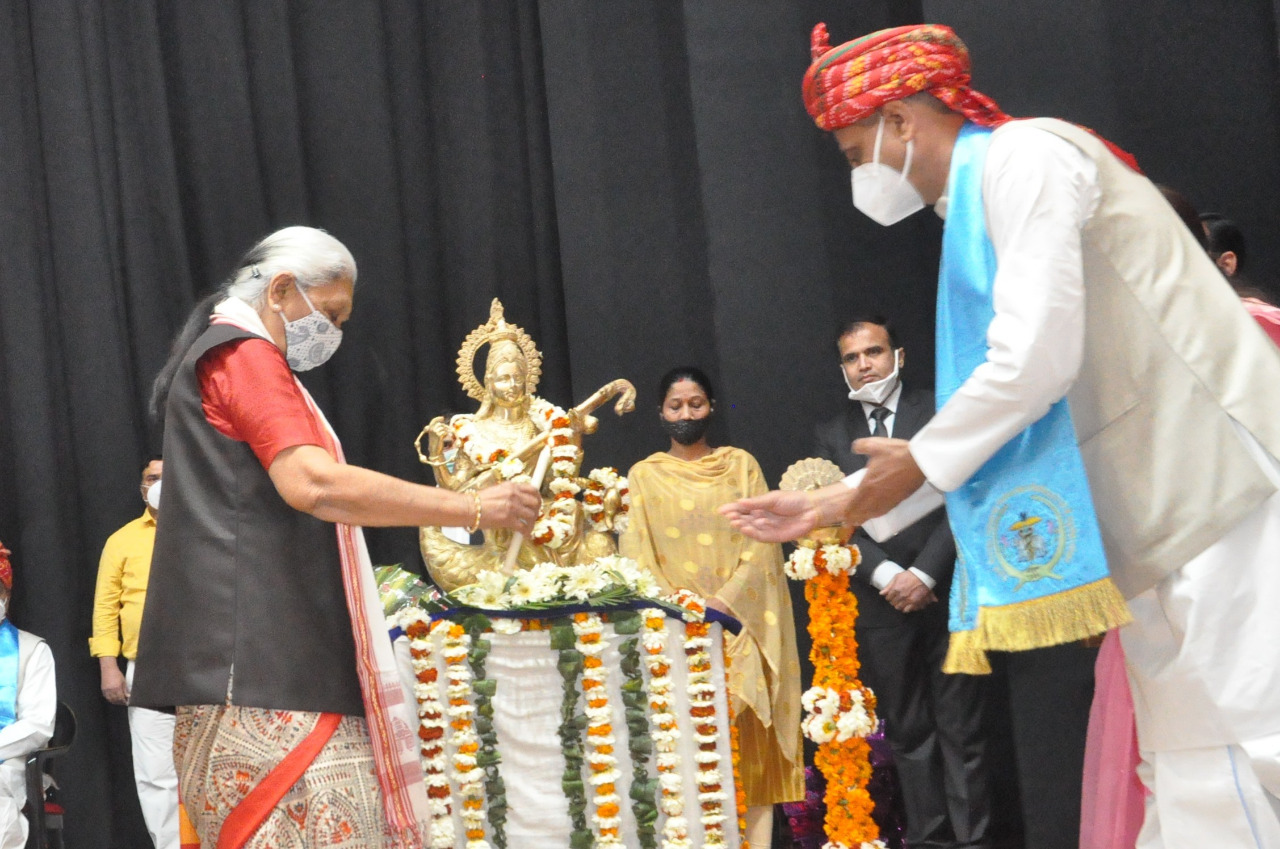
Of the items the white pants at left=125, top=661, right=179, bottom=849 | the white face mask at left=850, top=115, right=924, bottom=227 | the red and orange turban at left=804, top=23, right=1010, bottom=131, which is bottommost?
the white pants at left=125, top=661, right=179, bottom=849

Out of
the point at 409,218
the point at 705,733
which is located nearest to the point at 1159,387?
the point at 705,733

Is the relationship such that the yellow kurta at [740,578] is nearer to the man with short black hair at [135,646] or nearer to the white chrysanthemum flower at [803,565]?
the white chrysanthemum flower at [803,565]

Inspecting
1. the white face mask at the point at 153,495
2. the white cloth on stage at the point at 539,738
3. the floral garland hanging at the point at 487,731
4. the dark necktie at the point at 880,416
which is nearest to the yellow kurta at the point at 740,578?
the dark necktie at the point at 880,416

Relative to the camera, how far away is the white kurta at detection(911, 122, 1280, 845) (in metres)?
1.89

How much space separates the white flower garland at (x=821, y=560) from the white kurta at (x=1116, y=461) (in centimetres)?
187

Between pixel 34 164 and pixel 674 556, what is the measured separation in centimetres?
348

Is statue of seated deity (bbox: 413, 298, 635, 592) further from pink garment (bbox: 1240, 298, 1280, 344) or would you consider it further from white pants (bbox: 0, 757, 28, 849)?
pink garment (bbox: 1240, 298, 1280, 344)

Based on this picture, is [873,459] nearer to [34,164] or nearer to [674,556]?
[674,556]

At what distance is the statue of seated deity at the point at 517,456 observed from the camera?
4488 mm

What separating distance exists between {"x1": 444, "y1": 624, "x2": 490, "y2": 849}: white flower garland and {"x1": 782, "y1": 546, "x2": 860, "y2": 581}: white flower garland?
974 mm

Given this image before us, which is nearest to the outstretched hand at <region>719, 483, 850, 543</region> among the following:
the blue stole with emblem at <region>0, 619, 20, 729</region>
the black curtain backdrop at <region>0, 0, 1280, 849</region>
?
the black curtain backdrop at <region>0, 0, 1280, 849</region>

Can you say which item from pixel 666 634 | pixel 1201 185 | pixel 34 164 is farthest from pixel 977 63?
pixel 34 164

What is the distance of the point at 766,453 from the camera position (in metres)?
5.55

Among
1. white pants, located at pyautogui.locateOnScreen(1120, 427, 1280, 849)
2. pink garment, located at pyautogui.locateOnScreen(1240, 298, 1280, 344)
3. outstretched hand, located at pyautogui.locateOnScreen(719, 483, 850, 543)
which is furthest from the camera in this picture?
pink garment, located at pyautogui.locateOnScreen(1240, 298, 1280, 344)
